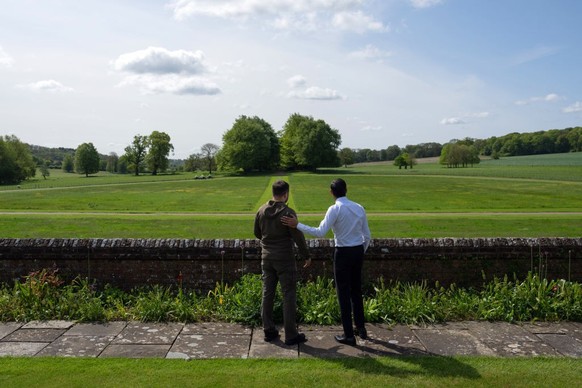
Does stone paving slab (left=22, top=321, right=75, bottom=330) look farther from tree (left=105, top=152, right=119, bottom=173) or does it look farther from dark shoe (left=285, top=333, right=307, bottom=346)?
tree (left=105, top=152, right=119, bottom=173)

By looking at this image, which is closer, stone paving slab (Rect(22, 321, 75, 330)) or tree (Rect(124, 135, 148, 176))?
stone paving slab (Rect(22, 321, 75, 330))

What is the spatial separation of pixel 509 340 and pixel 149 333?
14.3ft

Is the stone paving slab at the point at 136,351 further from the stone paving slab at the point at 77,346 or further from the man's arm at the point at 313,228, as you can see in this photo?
the man's arm at the point at 313,228

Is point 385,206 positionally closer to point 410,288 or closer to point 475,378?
point 410,288

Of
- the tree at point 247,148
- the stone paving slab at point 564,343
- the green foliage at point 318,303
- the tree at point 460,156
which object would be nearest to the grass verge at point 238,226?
the green foliage at point 318,303

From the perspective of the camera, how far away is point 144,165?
10425 centimetres

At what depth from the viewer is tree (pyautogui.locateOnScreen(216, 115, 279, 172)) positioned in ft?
272

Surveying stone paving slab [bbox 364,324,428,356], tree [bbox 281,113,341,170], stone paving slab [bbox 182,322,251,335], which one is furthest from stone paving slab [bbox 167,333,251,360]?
tree [bbox 281,113,341,170]

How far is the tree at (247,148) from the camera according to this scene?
82.8 m

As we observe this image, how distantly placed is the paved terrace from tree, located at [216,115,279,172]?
76.8 meters

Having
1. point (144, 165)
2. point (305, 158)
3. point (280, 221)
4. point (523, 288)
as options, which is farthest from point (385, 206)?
point (144, 165)

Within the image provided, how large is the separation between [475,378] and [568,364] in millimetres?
1132

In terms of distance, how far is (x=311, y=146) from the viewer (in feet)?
280

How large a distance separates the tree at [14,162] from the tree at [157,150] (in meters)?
22.6
